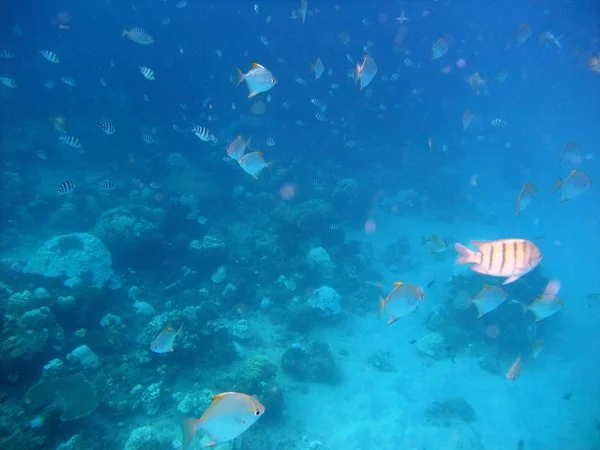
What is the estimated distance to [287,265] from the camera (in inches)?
515

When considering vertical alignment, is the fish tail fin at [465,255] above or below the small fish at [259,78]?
below

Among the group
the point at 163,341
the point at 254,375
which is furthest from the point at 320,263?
the point at 163,341

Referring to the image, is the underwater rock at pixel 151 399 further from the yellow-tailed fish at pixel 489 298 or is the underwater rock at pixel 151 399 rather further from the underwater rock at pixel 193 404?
the yellow-tailed fish at pixel 489 298

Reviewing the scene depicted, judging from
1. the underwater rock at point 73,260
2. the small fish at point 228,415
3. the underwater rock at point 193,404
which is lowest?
the small fish at point 228,415

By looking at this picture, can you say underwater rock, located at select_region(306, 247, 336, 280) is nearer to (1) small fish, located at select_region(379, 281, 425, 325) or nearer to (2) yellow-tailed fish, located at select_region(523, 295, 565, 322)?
(2) yellow-tailed fish, located at select_region(523, 295, 565, 322)

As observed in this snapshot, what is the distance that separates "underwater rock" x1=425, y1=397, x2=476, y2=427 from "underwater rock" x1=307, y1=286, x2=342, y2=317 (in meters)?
4.17

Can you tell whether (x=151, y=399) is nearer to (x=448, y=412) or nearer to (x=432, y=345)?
(x=448, y=412)

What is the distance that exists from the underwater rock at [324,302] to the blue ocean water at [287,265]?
0.24 ft

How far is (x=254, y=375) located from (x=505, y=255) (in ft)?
21.9

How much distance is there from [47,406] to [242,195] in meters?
13.9

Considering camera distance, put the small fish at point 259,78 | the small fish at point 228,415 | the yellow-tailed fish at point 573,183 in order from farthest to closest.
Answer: the yellow-tailed fish at point 573,183, the small fish at point 259,78, the small fish at point 228,415

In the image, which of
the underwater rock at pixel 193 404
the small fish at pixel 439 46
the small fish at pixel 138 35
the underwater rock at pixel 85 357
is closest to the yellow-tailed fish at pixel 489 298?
the underwater rock at pixel 193 404

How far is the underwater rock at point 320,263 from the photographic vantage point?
1297 cm

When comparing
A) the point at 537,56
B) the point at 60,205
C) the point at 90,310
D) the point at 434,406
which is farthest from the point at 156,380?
the point at 537,56
